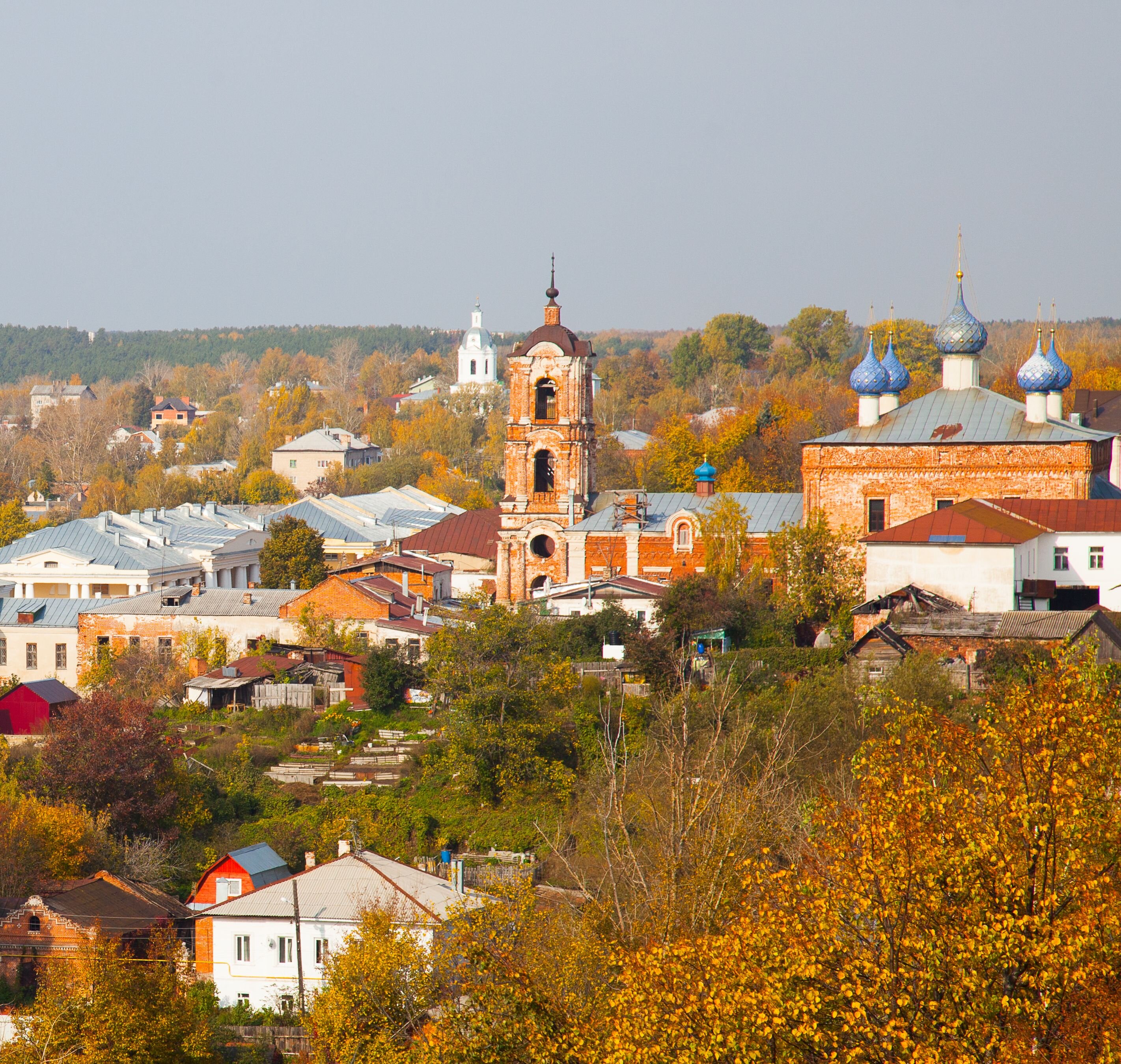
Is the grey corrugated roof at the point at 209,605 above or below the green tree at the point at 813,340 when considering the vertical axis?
below

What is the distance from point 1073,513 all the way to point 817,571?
453cm

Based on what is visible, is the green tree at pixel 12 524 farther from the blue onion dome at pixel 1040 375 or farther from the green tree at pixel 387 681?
the blue onion dome at pixel 1040 375

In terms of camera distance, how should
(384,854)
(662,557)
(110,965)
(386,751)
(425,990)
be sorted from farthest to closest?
(662,557), (386,751), (384,854), (110,965), (425,990)

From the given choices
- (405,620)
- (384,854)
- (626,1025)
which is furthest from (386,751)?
(626,1025)

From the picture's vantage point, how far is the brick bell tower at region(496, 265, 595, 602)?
32.6 metres

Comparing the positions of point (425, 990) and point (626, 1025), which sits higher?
point (626, 1025)

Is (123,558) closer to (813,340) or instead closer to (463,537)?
(463,537)

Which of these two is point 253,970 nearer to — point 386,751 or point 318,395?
point 386,751

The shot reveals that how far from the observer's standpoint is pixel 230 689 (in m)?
28.5

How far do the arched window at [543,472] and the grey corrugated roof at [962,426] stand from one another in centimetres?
630

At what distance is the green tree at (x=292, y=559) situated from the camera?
1465 inches

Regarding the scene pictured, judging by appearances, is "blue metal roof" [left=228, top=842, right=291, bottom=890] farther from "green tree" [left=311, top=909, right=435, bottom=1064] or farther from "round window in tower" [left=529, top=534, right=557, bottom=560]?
"round window in tower" [left=529, top=534, right=557, bottom=560]

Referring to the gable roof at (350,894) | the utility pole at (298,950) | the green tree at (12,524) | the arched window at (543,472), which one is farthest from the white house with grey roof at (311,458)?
the utility pole at (298,950)

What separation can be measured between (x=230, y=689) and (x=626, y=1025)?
66.0ft
